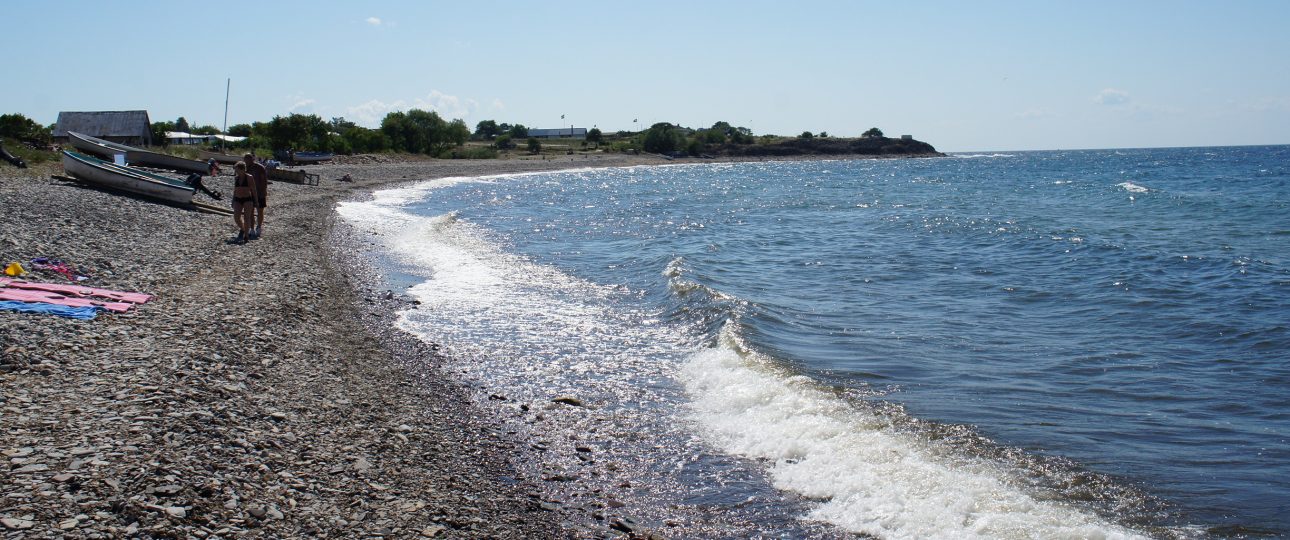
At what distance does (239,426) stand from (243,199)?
48.4ft

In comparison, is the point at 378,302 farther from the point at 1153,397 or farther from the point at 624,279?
the point at 1153,397

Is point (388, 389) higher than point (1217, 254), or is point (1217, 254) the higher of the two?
point (1217, 254)

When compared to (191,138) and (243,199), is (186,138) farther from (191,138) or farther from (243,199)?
(243,199)

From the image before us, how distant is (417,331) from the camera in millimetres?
13102

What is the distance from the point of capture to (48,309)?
10.3 m

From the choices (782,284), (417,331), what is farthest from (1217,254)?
(417,331)

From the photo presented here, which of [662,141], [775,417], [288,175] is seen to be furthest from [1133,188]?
[662,141]

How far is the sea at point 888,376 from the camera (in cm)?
715

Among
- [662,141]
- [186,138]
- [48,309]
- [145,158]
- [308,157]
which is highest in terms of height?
[662,141]

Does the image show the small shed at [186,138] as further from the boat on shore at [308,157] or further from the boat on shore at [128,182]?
the boat on shore at [128,182]

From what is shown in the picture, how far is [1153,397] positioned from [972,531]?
511 centimetres

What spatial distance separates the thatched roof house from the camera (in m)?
59.8

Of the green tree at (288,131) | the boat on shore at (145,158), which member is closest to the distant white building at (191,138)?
the green tree at (288,131)

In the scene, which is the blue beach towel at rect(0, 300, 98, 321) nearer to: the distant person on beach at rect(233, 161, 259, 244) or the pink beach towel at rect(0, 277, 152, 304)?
the pink beach towel at rect(0, 277, 152, 304)
